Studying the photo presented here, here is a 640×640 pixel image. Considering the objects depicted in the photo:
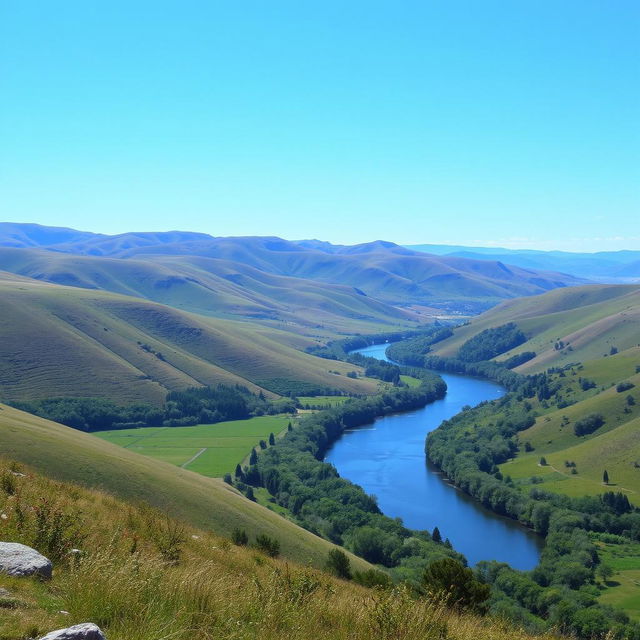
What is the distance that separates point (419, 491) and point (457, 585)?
72503mm

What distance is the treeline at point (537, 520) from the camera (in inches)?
1788

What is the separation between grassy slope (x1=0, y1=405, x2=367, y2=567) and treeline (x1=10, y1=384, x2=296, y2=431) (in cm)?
8005

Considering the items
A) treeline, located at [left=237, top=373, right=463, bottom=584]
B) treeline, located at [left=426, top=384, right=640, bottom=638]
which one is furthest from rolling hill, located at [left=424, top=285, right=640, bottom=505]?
treeline, located at [left=237, top=373, right=463, bottom=584]

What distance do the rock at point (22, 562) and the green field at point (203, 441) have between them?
8300cm

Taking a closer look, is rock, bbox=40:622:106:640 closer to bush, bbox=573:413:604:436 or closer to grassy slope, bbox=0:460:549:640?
grassy slope, bbox=0:460:549:640

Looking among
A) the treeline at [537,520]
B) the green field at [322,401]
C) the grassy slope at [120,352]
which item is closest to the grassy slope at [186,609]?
the treeline at [537,520]

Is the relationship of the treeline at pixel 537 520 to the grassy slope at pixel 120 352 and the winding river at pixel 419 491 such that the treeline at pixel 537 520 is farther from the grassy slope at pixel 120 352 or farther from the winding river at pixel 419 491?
the grassy slope at pixel 120 352

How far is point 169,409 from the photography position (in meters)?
131

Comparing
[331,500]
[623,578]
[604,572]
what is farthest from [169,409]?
[623,578]

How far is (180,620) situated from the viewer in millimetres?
7836

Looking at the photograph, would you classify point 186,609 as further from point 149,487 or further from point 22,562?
point 149,487

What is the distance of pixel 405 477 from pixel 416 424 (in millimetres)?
38794

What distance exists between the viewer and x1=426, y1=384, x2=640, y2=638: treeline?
4541 centimetres

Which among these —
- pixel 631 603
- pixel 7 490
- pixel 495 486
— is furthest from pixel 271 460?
pixel 7 490
